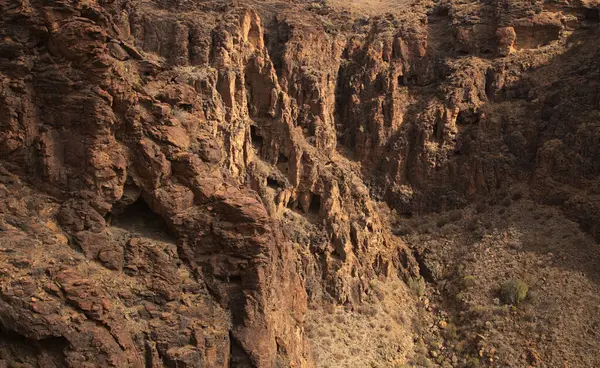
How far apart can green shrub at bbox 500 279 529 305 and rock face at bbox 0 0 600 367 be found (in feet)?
22.6

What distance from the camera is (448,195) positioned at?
43.5 metres

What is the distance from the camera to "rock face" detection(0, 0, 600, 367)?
15102 mm

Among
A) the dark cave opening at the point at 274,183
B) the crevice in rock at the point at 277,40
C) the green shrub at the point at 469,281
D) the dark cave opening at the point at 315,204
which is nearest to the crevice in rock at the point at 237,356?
the dark cave opening at the point at 274,183

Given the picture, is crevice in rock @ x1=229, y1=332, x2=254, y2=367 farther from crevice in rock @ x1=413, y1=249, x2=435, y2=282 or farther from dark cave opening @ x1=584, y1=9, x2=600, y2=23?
dark cave opening @ x1=584, y1=9, x2=600, y2=23

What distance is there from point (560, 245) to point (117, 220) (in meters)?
30.6

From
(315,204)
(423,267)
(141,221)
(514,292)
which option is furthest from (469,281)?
(141,221)

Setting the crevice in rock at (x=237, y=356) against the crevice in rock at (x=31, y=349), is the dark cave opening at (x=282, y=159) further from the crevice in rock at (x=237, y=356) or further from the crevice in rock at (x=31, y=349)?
the crevice in rock at (x=31, y=349)

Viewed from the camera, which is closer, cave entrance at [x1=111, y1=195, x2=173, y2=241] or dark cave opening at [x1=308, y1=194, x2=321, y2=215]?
cave entrance at [x1=111, y1=195, x2=173, y2=241]

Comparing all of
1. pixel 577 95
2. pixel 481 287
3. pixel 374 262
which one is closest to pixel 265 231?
pixel 374 262

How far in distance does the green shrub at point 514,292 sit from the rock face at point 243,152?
6.88m

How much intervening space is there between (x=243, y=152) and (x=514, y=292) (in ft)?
66.1

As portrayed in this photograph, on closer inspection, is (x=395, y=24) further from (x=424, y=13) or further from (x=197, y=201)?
(x=197, y=201)

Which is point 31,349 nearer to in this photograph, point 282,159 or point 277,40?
point 282,159

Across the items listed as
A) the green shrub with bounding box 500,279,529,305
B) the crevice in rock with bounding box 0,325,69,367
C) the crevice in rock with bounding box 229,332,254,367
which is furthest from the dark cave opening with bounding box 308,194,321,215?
the crevice in rock with bounding box 0,325,69,367
